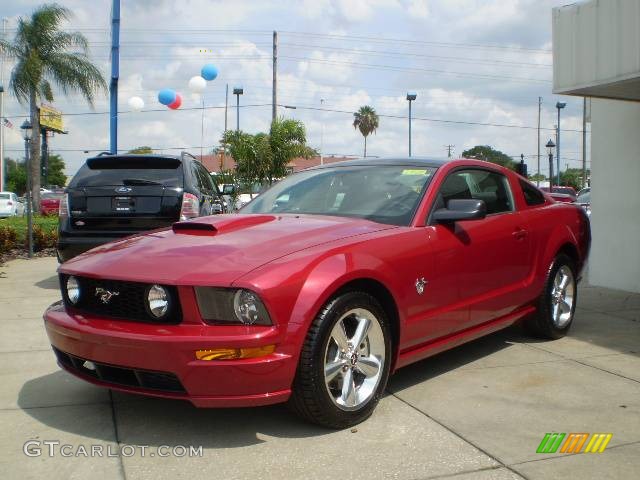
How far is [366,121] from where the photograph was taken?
69.3 meters

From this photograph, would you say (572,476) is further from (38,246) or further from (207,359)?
(38,246)

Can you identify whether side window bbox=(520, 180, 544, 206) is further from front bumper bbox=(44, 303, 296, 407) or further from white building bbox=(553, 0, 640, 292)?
front bumper bbox=(44, 303, 296, 407)

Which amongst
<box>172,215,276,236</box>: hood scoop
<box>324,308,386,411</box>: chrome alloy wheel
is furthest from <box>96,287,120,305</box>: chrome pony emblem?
<box>324,308,386,411</box>: chrome alloy wheel

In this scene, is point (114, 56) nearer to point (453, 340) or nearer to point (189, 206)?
point (189, 206)

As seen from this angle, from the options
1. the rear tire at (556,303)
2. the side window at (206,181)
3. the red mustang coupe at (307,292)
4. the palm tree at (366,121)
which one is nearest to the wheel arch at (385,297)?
the red mustang coupe at (307,292)

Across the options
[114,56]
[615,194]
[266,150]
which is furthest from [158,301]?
[266,150]

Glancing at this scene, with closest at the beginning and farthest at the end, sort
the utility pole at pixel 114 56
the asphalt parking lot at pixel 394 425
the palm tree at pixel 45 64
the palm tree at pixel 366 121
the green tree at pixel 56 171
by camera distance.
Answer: the asphalt parking lot at pixel 394 425, the utility pole at pixel 114 56, the palm tree at pixel 45 64, the palm tree at pixel 366 121, the green tree at pixel 56 171

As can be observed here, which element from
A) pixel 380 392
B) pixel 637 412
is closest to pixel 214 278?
pixel 380 392

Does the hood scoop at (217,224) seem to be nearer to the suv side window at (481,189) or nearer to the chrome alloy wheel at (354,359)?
the chrome alloy wheel at (354,359)

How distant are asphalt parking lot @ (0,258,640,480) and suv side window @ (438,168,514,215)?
1.16 meters

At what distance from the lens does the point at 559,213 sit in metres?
5.73

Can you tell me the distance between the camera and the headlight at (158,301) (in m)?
3.26

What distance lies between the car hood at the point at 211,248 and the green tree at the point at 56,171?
305ft

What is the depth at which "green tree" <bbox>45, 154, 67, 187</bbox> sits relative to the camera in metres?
91.3
